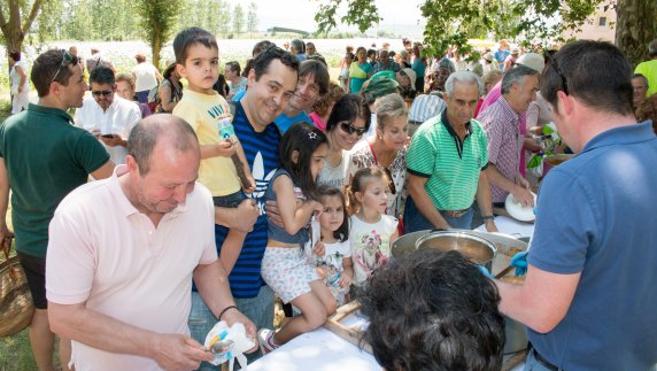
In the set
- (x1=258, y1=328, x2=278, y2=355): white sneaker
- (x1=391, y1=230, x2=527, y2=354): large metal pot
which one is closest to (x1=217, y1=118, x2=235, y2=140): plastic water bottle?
(x1=391, y1=230, x2=527, y2=354): large metal pot

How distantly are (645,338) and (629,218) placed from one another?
43cm

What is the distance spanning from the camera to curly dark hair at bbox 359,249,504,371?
3.42ft

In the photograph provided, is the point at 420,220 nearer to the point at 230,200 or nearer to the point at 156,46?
the point at 230,200

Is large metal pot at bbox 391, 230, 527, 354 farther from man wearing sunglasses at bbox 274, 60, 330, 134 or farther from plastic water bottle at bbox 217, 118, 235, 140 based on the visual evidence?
man wearing sunglasses at bbox 274, 60, 330, 134

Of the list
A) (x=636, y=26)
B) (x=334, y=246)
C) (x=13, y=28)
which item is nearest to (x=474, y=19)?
(x=636, y=26)

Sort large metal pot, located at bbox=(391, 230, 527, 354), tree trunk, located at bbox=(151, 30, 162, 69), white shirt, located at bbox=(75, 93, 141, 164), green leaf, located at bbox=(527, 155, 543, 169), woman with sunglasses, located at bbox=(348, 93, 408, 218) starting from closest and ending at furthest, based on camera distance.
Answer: large metal pot, located at bbox=(391, 230, 527, 354)
woman with sunglasses, located at bbox=(348, 93, 408, 218)
green leaf, located at bbox=(527, 155, 543, 169)
white shirt, located at bbox=(75, 93, 141, 164)
tree trunk, located at bbox=(151, 30, 162, 69)

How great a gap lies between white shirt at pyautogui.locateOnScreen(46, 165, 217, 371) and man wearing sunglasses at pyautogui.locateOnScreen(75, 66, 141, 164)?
2.82m

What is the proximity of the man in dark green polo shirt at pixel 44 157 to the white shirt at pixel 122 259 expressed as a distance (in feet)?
3.61

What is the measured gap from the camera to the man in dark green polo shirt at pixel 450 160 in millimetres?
3266

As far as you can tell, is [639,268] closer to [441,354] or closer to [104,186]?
[441,354]

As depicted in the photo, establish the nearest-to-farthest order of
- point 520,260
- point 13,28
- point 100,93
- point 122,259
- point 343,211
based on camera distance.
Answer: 1. point 122,259
2. point 520,260
3. point 343,211
4. point 100,93
5. point 13,28

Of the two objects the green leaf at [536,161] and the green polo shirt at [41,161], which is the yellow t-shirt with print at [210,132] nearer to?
the green polo shirt at [41,161]

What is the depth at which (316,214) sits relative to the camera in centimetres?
282

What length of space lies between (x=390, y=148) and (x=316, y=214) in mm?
821
